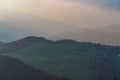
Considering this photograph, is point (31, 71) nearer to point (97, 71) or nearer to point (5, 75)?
point (5, 75)

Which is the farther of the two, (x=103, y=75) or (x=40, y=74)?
(x=103, y=75)

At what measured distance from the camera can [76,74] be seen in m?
187

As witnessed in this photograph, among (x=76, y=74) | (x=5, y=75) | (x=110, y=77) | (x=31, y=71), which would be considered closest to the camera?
(x=5, y=75)

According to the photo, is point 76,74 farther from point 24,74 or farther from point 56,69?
point 24,74

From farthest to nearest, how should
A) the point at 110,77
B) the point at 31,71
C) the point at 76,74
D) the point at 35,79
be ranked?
1. the point at 76,74
2. the point at 110,77
3. the point at 31,71
4. the point at 35,79

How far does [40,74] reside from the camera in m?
132

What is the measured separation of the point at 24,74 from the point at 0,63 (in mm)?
9438

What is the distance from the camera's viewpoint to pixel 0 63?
122062mm

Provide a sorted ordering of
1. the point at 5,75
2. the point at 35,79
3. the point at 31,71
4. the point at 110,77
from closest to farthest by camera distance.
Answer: the point at 5,75
the point at 35,79
the point at 31,71
the point at 110,77

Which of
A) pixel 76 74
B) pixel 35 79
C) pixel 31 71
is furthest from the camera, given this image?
pixel 76 74

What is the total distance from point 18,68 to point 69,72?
222ft

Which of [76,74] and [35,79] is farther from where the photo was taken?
[76,74]

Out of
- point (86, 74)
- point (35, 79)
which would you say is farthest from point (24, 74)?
point (86, 74)

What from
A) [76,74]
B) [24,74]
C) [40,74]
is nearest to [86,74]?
[76,74]
